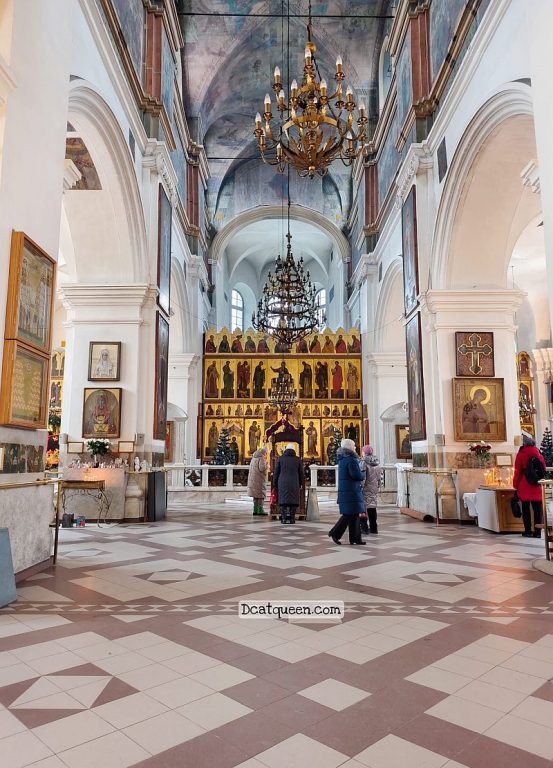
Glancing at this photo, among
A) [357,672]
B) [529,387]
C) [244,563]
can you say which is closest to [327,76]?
[529,387]

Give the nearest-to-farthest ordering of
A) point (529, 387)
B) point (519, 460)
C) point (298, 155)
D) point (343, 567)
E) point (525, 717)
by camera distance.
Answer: point (525, 717)
point (343, 567)
point (519, 460)
point (298, 155)
point (529, 387)

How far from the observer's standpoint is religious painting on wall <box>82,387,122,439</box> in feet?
33.1

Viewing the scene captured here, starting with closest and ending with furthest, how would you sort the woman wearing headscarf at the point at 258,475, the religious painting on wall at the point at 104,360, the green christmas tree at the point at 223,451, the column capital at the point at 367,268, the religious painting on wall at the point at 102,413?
the religious painting on wall at the point at 102,413
the religious painting on wall at the point at 104,360
the woman wearing headscarf at the point at 258,475
the column capital at the point at 367,268
the green christmas tree at the point at 223,451

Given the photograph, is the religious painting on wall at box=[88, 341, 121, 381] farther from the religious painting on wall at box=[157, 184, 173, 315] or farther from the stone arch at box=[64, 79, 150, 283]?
the religious painting on wall at box=[157, 184, 173, 315]

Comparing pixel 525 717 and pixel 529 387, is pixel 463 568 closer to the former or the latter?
pixel 525 717

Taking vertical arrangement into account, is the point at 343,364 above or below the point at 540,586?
above

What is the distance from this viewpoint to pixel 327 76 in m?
20.3

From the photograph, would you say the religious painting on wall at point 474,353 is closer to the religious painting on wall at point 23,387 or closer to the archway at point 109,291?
the archway at point 109,291

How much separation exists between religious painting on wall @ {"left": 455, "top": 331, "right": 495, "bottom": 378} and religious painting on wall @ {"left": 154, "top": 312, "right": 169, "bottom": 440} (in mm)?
5764

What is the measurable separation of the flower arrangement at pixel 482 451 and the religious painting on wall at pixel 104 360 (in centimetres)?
651

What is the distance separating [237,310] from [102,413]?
21339 millimetres

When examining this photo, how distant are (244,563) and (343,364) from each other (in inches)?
597

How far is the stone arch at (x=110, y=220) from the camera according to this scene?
32.0 feet

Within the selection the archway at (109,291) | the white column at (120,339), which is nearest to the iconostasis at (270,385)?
the white column at (120,339)
